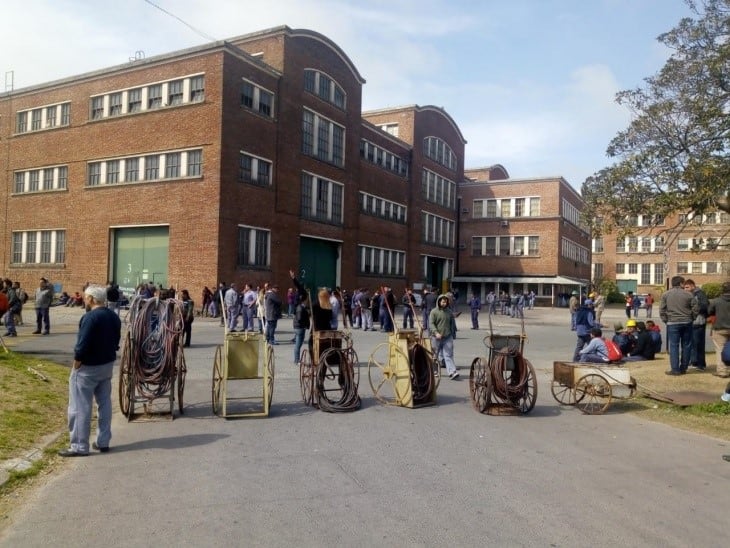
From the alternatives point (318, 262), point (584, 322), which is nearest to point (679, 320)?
point (584, 322)

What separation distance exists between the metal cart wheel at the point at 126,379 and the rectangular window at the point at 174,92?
25.3 meters

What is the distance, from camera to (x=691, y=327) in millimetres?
12867

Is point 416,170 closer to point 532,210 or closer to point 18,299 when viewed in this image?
point 532,210

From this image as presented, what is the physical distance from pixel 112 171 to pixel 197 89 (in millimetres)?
6451

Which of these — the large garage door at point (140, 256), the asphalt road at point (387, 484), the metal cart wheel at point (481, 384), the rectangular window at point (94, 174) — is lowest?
the asphalt road at point (387, 484)

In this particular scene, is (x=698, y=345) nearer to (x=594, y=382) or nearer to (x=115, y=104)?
(x=594, y=382)

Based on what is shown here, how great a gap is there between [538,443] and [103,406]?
190 inches

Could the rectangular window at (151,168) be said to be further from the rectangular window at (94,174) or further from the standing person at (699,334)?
the standing person at (699,334)

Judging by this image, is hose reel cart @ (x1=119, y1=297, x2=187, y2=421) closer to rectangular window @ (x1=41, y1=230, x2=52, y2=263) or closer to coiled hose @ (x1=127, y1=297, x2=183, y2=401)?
coiled hose @ (x1=127, y1=297, x2=183, y2=401)

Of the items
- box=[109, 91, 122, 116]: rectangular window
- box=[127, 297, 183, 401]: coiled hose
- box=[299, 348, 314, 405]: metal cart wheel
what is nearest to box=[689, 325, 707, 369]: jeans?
box=[299, 348, 314, 405]: metal cart wheel

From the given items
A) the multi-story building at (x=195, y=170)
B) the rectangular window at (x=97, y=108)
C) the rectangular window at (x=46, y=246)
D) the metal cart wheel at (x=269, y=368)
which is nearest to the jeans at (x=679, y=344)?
the metal cart wheel at (x=269, y=368)

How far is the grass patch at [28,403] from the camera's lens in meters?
7.16

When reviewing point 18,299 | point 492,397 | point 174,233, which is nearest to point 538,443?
point 492,397

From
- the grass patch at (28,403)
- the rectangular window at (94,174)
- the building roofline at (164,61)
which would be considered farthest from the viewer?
the rectangular window at (94,174)
